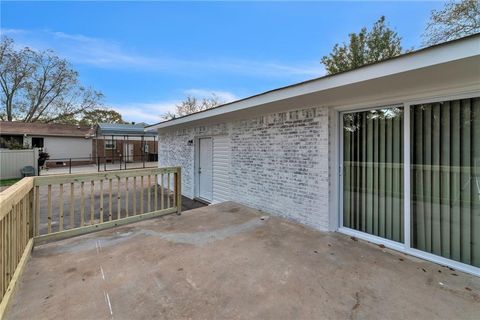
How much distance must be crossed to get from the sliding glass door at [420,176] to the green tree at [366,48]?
459 inches

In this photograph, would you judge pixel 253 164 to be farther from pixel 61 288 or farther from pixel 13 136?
pixel 13 136

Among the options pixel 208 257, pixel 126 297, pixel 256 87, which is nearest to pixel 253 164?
pixel 208 257

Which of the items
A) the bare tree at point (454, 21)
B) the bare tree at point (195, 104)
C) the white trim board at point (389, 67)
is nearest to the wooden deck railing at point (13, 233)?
the white trim board at point (389, 67)

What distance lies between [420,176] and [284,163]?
2.21 m

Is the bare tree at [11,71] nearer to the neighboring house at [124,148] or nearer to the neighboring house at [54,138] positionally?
the neighboring house at [54,138]

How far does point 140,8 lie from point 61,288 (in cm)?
616

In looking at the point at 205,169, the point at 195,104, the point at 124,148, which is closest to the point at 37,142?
the point at 124,148

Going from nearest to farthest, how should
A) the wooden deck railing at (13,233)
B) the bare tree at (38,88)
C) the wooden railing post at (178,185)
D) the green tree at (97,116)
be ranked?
the wooden deck railing at (13,233), the wooden railing post at (178,185), the bare tree at (38,88), the green tree at (97,116)

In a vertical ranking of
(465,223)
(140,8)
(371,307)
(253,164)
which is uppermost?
(140,8)

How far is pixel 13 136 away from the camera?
17234mm

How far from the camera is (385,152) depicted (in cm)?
335

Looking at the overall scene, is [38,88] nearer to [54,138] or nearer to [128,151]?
[54,138]

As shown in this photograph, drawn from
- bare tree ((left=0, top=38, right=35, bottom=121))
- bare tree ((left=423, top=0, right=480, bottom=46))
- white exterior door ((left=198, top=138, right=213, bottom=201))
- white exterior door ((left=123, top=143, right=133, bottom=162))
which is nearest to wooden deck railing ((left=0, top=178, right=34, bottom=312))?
A: white exterior door ((left=198, top=138, right=213, bottom=201))

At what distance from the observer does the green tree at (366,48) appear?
1327 cm
